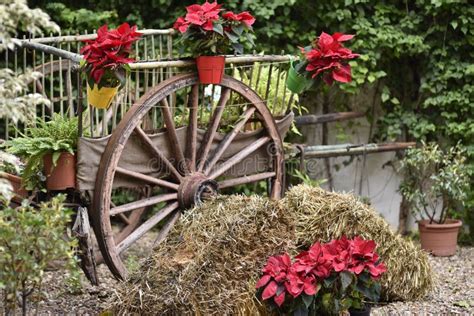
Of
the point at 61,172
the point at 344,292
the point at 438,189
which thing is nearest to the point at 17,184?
the point at 61,172

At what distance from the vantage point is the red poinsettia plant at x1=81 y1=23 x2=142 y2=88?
17.0ft

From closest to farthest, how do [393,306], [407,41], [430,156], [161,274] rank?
[161,274] → [393,306] → [430,156] → [407,41]

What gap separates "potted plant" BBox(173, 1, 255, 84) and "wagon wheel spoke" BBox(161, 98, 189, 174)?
0.99ft

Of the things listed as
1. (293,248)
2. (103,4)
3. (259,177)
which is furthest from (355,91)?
(293,248)

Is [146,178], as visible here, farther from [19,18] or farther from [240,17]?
[19,18]

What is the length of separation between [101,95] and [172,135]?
0.66 meters

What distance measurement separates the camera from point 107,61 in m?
5.19

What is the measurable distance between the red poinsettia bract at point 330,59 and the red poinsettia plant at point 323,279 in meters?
1.49

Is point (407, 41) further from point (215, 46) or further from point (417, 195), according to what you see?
point (215, 46)

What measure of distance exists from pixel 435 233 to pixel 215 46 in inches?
108

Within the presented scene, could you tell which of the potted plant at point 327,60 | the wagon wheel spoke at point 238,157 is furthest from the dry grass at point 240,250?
the potted plant at point 327,60

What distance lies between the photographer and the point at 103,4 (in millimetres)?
8180

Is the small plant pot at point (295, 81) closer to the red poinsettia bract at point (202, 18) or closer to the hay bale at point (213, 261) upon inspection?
the red poinsettia bract at point (202, 18)

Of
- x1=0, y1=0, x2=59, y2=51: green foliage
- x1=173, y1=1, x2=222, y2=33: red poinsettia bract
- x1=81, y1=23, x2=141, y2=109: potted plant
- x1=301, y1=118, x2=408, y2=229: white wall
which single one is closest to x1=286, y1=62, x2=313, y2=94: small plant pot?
x1=173, y1=1, x2=222, y2=33: red poinsettia bract
